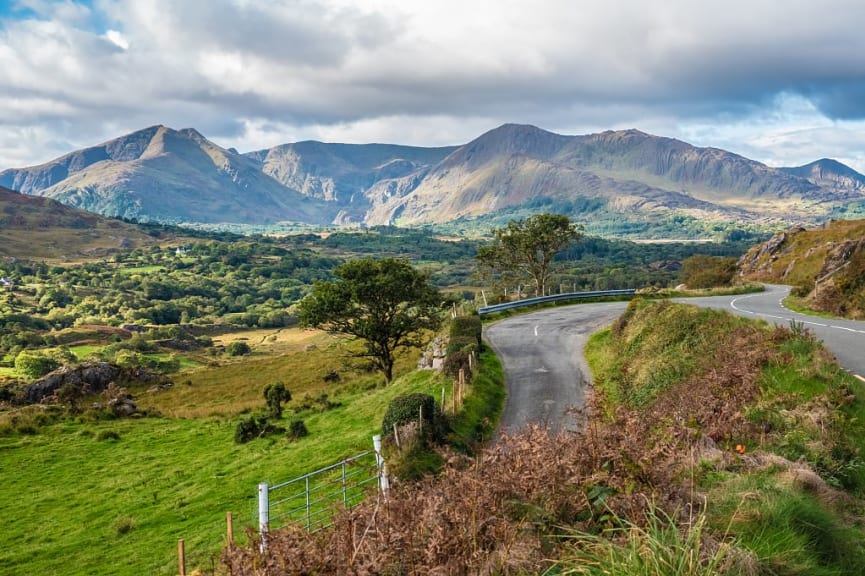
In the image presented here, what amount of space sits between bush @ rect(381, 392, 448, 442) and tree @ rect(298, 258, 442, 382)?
22.8 metres

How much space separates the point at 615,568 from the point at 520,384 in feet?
70.0

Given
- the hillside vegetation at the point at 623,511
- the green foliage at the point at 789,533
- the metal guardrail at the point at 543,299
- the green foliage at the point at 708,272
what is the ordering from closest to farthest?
the hillside vegetation at the point at 623,511
the green foliage at the point at 789,533
the metal guardrail at the point at 543,299
the green foliage at the point at 708,272

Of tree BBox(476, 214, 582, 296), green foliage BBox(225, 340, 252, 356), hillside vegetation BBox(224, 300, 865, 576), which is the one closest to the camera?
hillside vegetation BBox(224, 300, 865, 576)

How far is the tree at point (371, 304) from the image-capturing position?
41.1m

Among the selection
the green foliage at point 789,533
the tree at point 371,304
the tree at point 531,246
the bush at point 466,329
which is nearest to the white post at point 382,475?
the green foliage at point 789,533

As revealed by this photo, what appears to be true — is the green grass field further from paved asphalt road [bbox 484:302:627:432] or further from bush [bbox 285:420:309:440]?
paved asphalt road [bbox 484:302:627:432]

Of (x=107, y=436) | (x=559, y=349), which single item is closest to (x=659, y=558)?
(x=559, y=349)

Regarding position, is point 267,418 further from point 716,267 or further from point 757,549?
point 716,267

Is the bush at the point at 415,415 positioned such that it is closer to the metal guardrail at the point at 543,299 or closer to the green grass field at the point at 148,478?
the green grass field at the point at 148,478

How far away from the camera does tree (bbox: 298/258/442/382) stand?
41125mm

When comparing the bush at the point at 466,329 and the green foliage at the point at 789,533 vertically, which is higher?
the green foliage at the point at 789,533

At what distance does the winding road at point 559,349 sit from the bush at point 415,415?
2.45 metres

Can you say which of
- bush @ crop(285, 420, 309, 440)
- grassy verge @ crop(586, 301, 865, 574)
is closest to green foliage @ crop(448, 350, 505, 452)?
grassy verge @ crop(586, 301, 865, 574)

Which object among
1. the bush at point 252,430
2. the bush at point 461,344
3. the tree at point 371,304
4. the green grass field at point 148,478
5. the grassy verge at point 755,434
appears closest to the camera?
the grassy verge at point 755,434
